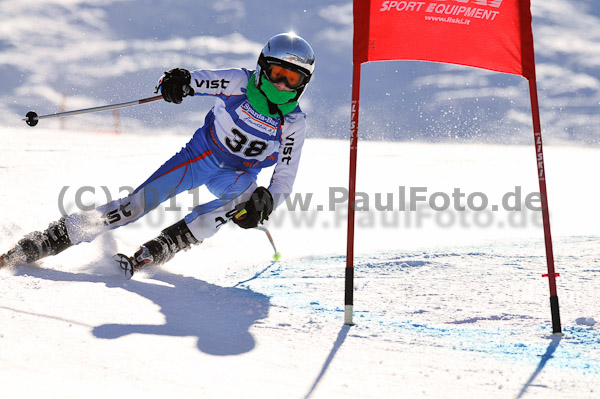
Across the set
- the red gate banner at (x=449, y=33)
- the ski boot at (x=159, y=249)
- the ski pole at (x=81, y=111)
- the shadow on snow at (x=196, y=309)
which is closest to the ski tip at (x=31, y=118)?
the ski pole at (x=81, y=111)

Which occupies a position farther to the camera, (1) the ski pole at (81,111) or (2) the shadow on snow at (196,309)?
(1) the ski pole at (81,111)

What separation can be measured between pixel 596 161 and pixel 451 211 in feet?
26.0

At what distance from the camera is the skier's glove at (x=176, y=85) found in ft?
13.0

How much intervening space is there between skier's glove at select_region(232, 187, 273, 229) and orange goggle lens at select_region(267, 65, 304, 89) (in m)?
0.76

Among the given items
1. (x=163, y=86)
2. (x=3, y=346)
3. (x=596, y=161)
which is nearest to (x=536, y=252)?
(x=163, y=86)

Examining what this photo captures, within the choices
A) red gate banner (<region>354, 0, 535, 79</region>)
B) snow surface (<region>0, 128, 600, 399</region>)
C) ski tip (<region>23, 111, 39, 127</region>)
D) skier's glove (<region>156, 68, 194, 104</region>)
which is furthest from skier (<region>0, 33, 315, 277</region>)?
ski tip (<region>23, 111, 39, 127</region>)

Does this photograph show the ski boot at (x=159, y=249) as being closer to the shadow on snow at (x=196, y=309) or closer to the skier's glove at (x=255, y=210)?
the shadow on snow at (x=196, y=309)

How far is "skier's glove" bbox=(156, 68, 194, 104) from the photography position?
398 centimetres

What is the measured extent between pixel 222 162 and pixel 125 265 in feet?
3.62

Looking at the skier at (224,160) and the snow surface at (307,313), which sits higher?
the skier at (224,160)

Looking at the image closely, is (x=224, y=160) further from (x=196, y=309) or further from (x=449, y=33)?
(x=449, y=33)

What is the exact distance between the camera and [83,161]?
9.77 metres

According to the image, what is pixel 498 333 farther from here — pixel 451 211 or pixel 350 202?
pixel 451 211

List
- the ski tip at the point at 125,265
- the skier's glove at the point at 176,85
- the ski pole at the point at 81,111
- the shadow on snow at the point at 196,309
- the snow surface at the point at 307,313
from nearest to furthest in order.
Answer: the snow surface at the point at 307,313, the shadow on snow at the point at 196,309, the ski tip at the point at 125,265, the skier's glove at the point at 176,85, the ski pole at the point at 81,111
